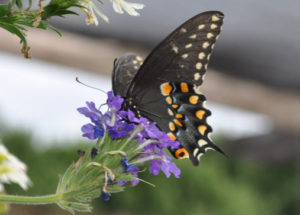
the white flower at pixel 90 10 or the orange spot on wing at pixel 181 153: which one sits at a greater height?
the white flower at pixel 90 10

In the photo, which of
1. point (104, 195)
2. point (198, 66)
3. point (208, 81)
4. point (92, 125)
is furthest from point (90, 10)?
point (208, 81)

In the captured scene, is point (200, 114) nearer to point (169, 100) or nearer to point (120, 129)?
point (169, 100)

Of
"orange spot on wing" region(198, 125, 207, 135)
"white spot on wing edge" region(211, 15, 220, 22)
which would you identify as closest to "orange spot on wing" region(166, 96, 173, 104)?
"orange spot on wing" region(198, 125, 207, 135)

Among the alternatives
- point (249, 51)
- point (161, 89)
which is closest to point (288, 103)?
point (249, 51)

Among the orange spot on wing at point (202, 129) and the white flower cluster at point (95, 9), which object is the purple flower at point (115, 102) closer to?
the white flower cluster at point (95, 9)

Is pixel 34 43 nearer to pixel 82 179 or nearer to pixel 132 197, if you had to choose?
pixel 132 197

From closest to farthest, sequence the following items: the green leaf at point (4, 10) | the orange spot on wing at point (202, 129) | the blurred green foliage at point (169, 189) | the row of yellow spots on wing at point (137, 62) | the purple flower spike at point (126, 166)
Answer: the green leaf at point (4, 10) < the purple flower spike at point (126, 166) < the orange spot on wing at point (202, 129) < the row of yellow spots on wing at point (137, 62) < the blurred green foliage at point (169, 189)

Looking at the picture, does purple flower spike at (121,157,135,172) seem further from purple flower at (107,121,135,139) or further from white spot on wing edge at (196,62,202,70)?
white spot on wing edge at (196,62,202,70)

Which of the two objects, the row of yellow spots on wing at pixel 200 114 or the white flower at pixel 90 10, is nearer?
the white flower at pixel 90 10

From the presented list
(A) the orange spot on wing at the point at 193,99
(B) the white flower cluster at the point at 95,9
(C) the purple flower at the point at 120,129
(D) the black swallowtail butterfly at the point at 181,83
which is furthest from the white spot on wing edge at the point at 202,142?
(B) the white flower cluster at the point at 95,9
